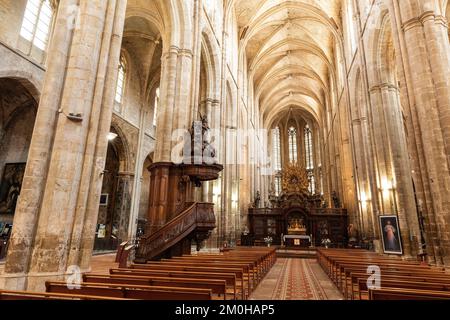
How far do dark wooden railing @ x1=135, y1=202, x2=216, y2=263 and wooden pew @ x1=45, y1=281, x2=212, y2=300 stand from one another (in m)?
4.77

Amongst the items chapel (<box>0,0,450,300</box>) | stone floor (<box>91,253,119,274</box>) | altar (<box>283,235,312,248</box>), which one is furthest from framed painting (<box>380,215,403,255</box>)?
stone floor (<box>91,253,119,274</box>)

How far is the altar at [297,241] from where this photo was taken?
1969cm

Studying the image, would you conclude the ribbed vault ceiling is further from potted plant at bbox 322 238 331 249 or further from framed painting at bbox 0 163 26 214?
framed painting at bbox 0 163 26 214

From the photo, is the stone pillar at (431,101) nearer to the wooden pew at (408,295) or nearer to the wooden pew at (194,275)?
the wooden pew at (408,295)

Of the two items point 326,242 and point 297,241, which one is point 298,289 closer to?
point 297,241

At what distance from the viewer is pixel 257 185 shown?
28906mm

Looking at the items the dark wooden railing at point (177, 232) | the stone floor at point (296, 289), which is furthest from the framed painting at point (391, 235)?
the dark wooden railing at point (177, 232)

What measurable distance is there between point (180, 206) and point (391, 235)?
839 centimetres

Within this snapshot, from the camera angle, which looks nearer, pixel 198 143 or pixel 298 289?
pixel 298 289

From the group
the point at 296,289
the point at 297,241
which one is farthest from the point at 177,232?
the point at 297,241

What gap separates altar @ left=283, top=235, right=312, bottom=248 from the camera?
19688 millimetres

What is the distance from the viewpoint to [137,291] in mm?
2904

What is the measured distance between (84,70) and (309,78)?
97.1ft
